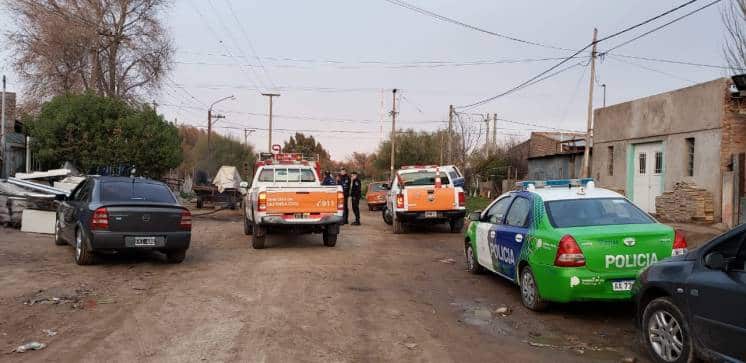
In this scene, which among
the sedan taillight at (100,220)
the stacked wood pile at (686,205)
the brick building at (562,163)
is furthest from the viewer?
the brick building at (562,163)

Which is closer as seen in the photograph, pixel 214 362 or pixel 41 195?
pixel 214 362

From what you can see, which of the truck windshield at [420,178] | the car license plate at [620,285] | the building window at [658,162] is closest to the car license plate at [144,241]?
the car license plate at [620,285]

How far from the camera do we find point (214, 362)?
502cm

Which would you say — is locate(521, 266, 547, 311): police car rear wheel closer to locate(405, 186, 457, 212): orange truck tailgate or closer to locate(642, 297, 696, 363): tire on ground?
locate(642, 297, 696, 363): tire on ground

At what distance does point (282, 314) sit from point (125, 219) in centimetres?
394

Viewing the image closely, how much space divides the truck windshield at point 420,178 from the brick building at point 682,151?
20.8 feet

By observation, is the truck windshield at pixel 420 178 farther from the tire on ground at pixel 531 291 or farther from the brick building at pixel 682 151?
the tire on ground at pixel 531 291

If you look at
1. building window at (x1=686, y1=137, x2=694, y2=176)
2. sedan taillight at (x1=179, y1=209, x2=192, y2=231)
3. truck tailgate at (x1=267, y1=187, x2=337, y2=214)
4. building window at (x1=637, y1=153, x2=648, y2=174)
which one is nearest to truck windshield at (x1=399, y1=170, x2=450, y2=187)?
truck tailgate at (x1=267, y1=187, x2=337, y2=214)

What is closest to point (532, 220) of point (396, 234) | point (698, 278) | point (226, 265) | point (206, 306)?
point (698, 278)

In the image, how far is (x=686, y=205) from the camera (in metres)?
16.0

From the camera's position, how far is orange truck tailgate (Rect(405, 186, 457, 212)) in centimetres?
1648

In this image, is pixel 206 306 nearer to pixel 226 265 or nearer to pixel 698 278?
pixel 226 265

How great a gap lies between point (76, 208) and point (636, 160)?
650 inches

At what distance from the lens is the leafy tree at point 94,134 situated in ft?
78.8
